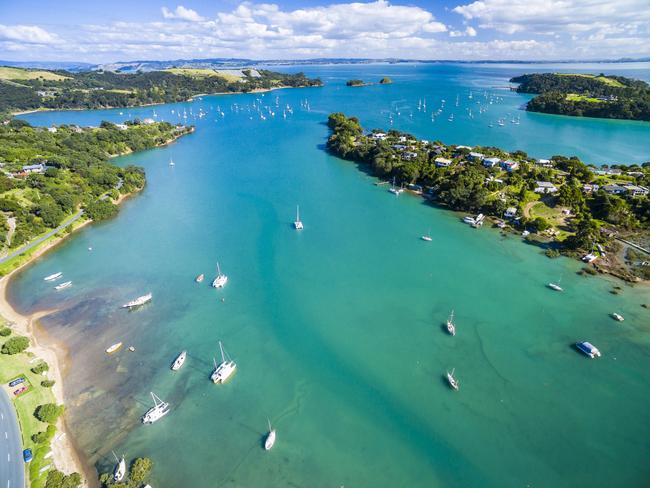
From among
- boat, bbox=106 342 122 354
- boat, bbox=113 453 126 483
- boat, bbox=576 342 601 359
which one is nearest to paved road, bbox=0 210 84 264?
boat, bbox=106 342 122 354

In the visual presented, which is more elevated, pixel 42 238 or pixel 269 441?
pixel 42 238

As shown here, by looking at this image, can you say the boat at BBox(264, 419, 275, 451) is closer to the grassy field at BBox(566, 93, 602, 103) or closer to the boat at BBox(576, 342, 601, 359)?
the boat at BBox(576, 342, 601, 359)

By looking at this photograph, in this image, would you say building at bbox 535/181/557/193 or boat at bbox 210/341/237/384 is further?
building at bbox 535/181/557/193

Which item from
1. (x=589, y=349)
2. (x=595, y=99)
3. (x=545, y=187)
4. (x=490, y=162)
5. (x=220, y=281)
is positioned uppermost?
(x=595, y=99)

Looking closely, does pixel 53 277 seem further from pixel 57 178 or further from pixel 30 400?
pixel 57 178

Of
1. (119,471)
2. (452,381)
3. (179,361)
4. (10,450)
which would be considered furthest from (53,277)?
(452,381)

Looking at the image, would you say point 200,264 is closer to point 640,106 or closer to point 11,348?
point 11,348

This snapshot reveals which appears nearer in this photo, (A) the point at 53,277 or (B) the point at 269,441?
(B) the point at 269,441

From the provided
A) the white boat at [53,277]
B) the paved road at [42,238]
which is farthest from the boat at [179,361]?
the paved road at [42,238]
